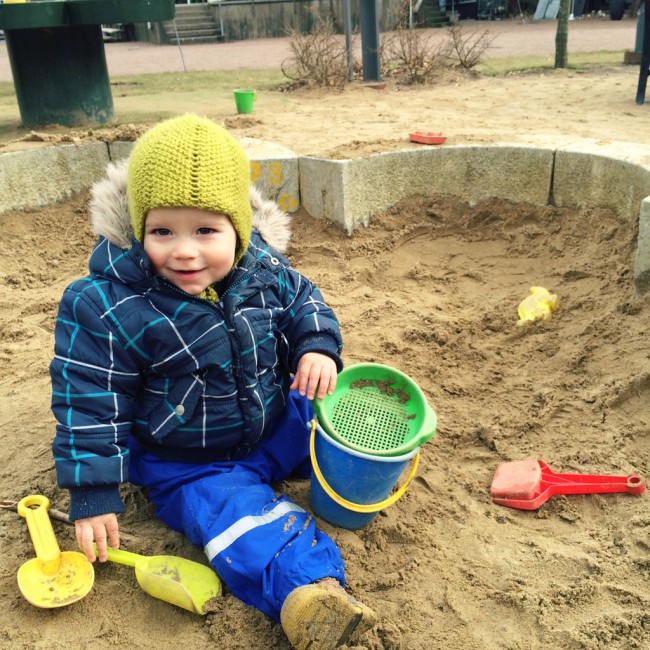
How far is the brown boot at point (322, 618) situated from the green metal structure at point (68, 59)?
181 inches

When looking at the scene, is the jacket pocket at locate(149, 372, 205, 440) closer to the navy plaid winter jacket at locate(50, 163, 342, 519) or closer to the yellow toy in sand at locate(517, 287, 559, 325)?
the navy plaid winter jacket at locate(50, 163, 342, 519)

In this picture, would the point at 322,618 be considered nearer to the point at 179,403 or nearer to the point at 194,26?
the point at 179,403

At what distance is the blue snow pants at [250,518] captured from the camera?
5.38 feet

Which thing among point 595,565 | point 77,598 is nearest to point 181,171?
point 77,598

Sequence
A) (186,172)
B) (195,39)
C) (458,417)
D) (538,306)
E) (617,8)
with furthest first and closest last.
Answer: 1. (195,39)
2. (617,8)
3. (538,306)
4. (458,417)
5. (186,172)

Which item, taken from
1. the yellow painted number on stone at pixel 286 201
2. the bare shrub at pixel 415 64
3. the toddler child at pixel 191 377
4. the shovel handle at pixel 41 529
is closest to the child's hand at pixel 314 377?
the toddler child at pixel 191 377

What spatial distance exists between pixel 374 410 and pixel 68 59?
4.65 m

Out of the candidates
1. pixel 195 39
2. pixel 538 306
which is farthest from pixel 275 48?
pixel 538 306

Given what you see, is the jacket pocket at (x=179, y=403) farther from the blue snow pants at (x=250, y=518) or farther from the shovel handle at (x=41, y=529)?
the shovel handle at (x=41, y=529)

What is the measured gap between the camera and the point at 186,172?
1646mm

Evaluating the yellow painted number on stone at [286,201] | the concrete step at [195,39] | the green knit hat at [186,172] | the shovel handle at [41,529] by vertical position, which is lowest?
the shovel handle at [41,529]

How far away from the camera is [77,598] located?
5.57ft

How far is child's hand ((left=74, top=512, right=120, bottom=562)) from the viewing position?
1.65 meters

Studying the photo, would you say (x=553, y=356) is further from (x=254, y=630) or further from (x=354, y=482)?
(x=254, y=630)
